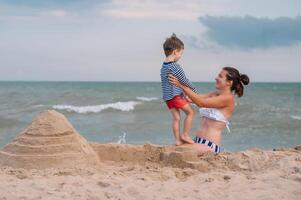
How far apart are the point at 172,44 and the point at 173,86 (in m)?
0.45

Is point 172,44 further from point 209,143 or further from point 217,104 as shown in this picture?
point 209,143

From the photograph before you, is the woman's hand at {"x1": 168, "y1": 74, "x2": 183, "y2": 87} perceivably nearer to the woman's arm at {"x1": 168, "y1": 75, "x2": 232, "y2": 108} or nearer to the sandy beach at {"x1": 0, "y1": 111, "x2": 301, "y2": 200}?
the woman's arm at {"x1": 168, "y1": 75, "x2": 232, "y2": 108}

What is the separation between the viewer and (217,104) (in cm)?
558

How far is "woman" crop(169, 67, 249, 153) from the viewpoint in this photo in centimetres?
556

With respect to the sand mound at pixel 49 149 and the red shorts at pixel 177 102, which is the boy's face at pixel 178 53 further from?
the sand mound at pixel 49 149

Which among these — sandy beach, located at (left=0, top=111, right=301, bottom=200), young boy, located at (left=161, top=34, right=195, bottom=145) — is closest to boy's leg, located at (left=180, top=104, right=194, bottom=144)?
young boy, located at (left=161, top=34, right=195, bottom=145)

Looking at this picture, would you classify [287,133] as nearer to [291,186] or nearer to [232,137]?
[232,137]

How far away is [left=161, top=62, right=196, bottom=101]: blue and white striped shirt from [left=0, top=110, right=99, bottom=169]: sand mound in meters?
1.07

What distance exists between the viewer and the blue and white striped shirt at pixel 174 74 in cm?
559

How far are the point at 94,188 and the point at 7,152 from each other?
143cm

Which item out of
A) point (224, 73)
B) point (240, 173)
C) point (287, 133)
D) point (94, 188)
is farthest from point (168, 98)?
point (287, 133)

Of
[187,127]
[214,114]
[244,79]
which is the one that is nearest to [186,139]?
[187,127]

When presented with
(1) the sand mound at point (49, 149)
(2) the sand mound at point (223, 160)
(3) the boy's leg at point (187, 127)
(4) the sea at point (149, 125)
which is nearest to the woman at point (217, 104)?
(3) the boy's leg at point (187, 127)

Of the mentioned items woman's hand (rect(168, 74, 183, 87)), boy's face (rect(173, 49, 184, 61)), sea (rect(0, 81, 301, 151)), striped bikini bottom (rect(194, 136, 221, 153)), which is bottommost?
sea (rect(0, 81, 301, 151))
